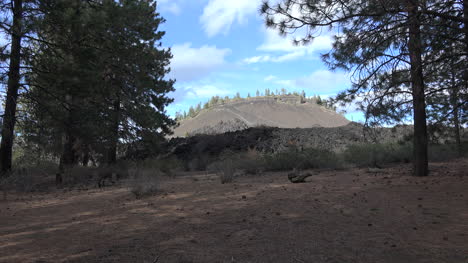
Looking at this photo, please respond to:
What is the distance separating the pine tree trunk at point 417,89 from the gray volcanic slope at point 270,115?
5702 cm

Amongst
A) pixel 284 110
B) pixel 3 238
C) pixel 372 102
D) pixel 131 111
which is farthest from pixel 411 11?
pixel 284 110

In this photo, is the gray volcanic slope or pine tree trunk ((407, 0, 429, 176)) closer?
pine tree trunk ((407, 0, 429, 176))

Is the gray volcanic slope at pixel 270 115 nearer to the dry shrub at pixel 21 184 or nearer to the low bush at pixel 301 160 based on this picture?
the low bush at pixel 301 160

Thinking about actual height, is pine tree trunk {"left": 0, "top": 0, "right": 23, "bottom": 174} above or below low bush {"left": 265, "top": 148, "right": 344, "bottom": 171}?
above

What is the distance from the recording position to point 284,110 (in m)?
75.5

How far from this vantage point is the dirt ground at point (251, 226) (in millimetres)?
3855

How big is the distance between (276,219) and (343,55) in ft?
11.9

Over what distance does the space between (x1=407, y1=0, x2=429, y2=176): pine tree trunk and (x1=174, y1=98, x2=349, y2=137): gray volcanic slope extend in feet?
187

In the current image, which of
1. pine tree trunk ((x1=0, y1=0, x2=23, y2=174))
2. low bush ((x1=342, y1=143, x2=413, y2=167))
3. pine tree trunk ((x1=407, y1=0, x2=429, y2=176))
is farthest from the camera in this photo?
low bush ((x1=342, y1=143, x2=413, y2=167))

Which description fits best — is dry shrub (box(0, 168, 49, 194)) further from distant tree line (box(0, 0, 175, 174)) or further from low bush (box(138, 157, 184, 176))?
low bush (box(138, 157, 184, 176))

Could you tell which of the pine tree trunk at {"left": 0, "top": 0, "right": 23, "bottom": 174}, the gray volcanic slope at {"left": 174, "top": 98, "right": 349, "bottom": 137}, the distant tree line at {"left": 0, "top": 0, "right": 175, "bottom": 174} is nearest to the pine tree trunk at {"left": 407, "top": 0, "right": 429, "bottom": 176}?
the distant tree line at {"left": 0, "top": 0, "right": 175, "bottom": 174}

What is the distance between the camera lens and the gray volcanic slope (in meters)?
68.6

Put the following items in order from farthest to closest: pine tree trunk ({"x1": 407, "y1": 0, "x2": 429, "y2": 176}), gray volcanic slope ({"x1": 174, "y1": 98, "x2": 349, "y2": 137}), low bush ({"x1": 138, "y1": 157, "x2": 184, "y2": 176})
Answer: gray volcanic slope ({"x1": 174, "y1": 98, "x2": 349, "y2": 137}) → low bush ({"x1": 138, "y1": 157, "x2": 184, "y2": 176}) → pine tree trunk ({"x1": 407, "y1": 0, "x2": 429, "y2": 176})

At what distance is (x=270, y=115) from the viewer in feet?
240
